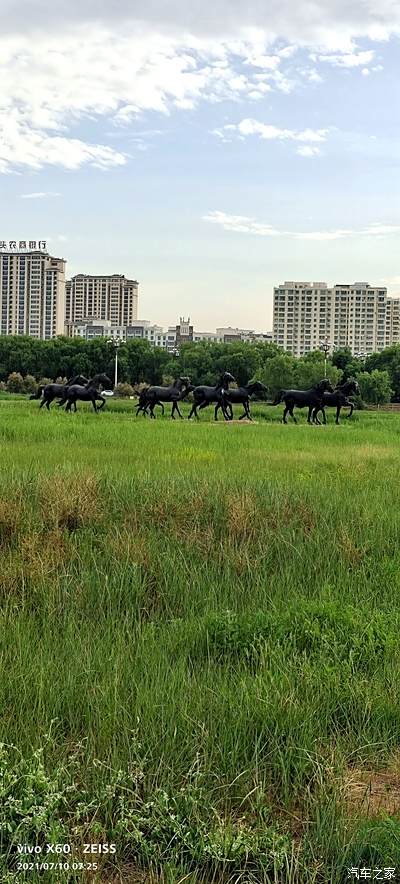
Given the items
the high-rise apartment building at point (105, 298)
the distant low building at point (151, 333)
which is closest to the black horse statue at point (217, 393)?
the distant low building at point (151, 333)

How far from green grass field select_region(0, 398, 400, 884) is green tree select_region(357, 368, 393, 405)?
43.2m

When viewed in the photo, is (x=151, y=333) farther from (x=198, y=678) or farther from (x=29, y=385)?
(x=198, y=678)

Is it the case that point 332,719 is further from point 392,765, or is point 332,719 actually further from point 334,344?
point 334,344

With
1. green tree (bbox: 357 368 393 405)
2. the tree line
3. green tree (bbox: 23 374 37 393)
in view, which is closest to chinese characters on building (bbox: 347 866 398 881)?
green tree (bbox: 357 368 393 405)

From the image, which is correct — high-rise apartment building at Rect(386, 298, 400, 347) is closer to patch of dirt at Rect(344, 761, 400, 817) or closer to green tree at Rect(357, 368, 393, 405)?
green tree at Rect(357, 368, 393, 405)

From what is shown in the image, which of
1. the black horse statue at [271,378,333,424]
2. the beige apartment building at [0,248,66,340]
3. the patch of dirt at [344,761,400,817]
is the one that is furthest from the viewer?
the beige apartment building at [0,248,66,340]

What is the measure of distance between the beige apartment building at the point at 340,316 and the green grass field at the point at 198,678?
380ft

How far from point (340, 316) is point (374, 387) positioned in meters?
74.0

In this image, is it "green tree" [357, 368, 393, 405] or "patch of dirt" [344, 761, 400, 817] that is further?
"green tree" [357, 368, 393, 405]

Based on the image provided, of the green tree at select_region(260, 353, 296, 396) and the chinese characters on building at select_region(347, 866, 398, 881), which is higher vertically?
the green tree at select_region(260, 353, 296, 396)

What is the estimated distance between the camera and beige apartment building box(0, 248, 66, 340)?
10825 cm

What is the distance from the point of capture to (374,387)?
167 feet

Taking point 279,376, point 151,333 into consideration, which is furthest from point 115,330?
point 279,376

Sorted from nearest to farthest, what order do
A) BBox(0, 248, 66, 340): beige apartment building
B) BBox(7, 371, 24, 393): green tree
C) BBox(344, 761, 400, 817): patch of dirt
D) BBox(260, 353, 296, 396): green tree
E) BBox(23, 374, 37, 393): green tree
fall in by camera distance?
BBox(344, 761, 400, 817): patch of dirt → BBox(260, 353, 296, 396): green tree → BBox(7, 371, 24, 393): green tree → BBox(23, 374, 37, 393): green tree → BBox(0, 248, 66, 340): beige apartment building
